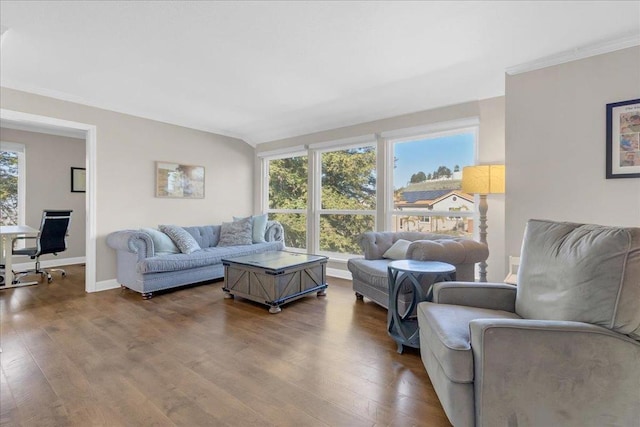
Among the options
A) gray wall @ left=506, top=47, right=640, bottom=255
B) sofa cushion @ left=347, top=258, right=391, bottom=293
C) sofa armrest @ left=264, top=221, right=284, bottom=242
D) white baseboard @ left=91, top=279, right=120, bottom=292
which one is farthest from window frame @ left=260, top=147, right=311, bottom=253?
gray wall @ left=506, top=47, right=640, bottom=255

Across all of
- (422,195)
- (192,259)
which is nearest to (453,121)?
(422,195)

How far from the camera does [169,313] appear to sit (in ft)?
10.1

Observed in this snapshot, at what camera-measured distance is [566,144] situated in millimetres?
2619

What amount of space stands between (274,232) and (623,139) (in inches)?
169

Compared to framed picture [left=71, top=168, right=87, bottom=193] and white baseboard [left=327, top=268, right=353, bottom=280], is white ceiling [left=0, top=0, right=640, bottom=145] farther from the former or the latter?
framed picture [left=71, top=168, right=87, bottom=193]

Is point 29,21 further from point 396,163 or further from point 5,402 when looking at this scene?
point 396,163

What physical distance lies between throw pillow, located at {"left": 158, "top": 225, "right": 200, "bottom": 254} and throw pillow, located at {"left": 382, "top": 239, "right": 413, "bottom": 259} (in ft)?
8.46

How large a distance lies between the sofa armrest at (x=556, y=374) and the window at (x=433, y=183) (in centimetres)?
252

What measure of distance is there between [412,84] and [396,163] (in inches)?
Answer: 48.2

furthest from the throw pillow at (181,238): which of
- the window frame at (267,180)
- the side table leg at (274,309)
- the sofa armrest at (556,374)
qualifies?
the sofa armrest at (556,374)

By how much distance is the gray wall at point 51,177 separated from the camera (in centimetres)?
507

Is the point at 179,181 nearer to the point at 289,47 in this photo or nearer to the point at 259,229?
the point at 259,229

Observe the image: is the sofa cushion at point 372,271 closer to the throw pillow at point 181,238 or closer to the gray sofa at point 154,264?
the gray sofa at point 154,264

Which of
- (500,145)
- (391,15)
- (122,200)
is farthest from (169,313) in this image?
(500,145)
